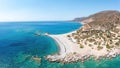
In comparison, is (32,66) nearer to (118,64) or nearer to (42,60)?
(42,60)

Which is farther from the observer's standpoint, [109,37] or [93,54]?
[109,37]

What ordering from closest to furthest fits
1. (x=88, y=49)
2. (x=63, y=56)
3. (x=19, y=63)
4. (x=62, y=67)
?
(x=62, y=67), (x=19, y=63), (x=63, y=56), (x=88, y=49)

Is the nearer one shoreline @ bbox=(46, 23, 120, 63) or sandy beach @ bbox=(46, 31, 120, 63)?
shoreline @ bbox=(46, 23, 120, 63)

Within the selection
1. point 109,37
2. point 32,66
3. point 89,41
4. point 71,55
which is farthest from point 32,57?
point 109,37

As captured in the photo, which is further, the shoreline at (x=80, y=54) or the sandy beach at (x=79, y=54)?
the sandy beach at (x=79, y=54)

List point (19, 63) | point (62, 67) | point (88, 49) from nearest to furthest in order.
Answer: point (62, 67), point (19, 63), point (88, 49)

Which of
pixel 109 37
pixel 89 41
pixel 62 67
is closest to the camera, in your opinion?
pixel 62 67

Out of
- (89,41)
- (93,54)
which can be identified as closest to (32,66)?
(93,54)

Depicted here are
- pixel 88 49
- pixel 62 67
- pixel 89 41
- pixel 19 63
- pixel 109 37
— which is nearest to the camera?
pixel 62 67

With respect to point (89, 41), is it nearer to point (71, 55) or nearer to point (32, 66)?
point (71, 55)
